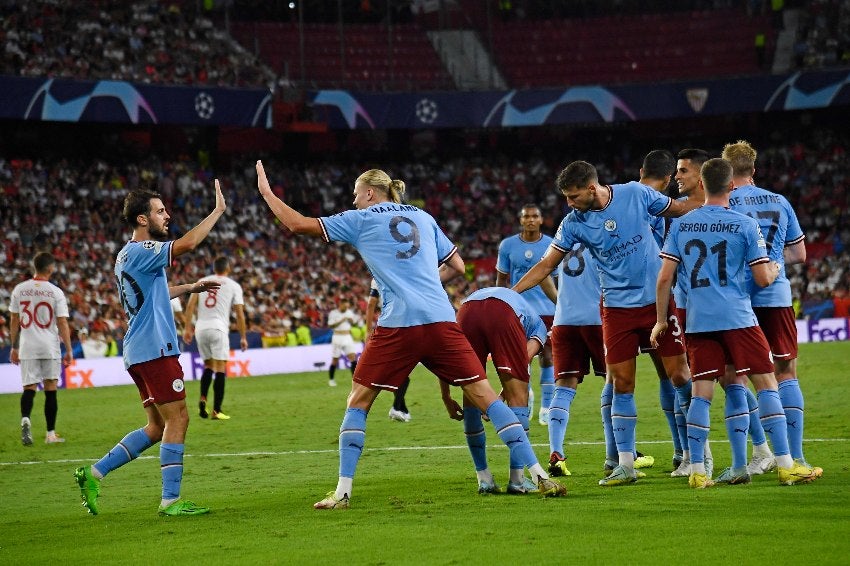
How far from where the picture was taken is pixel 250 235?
125 feet

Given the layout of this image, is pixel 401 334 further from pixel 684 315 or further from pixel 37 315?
pixel 37 315

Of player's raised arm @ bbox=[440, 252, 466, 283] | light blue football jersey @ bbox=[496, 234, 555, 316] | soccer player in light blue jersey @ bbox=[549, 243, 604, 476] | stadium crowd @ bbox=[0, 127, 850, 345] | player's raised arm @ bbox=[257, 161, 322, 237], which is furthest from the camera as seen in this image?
stadium crowd @ bbox=[0, 127, 850, 345]

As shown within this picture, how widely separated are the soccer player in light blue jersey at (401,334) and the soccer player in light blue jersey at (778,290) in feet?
7.21

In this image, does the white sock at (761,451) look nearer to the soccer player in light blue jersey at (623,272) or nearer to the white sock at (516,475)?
the soccer player in light blue jersey at (623,272)

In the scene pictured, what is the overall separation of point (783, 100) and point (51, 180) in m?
24.7

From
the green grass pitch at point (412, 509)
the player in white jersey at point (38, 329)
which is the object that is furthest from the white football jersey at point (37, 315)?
the green grass pitch at point (412, 509)

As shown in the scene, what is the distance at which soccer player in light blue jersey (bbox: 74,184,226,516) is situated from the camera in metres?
8.59

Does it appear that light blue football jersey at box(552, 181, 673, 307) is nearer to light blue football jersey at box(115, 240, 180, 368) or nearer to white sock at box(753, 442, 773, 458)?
white sock at box(753, 442, 773, 458)

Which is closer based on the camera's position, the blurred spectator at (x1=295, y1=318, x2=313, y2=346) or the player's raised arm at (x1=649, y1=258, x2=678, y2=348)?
the player's raised arm at (x1=649, y1=258, x2=678, y2=348)

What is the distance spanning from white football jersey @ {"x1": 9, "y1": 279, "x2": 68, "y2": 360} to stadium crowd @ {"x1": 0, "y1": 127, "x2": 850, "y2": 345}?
43.8ft

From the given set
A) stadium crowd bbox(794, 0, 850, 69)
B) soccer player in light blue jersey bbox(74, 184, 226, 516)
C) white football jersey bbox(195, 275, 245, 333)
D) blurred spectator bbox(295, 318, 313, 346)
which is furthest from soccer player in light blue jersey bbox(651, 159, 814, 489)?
stadium crowd bbox(794, 0, 850, 69)

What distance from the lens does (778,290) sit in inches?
365

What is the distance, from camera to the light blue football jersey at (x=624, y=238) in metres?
9.07

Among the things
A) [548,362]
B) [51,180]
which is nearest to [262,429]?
[548,362]
